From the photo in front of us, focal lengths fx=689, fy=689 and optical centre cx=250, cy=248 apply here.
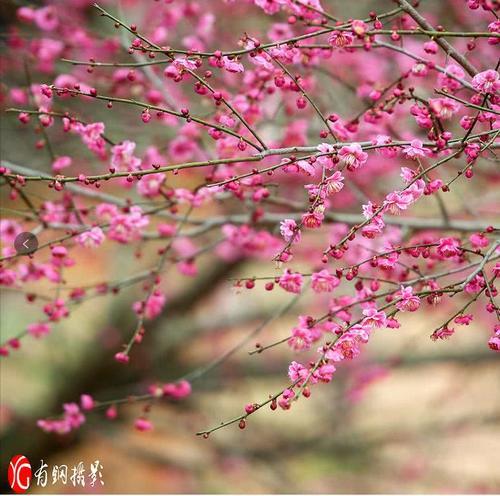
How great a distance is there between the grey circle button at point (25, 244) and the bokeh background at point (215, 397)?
93.8 inches

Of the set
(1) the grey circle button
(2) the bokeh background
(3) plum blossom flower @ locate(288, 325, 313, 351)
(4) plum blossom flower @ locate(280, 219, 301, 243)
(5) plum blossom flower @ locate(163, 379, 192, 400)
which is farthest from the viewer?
(2) the bokeh background

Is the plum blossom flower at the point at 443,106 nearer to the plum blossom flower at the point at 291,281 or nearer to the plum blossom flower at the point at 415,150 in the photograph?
the plum blossom flower at the point at 415,150

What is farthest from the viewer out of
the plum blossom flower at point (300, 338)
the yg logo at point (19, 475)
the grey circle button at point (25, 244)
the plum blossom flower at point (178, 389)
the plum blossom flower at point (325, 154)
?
the yg logo at point (19, 475)

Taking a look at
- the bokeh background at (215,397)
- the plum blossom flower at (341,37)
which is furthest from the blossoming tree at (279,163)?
the bokeh background at (215,397)

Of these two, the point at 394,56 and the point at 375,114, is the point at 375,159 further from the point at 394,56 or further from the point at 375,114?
the point at 375,114

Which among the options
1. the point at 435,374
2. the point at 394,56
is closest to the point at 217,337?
the point at 394,56

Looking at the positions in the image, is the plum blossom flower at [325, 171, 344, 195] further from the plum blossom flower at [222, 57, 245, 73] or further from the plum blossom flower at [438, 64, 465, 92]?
the plum blossom flower at [438, 64, 465, 92]

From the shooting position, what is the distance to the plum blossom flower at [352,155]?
215 centimetres

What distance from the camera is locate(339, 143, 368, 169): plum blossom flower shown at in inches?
84.7

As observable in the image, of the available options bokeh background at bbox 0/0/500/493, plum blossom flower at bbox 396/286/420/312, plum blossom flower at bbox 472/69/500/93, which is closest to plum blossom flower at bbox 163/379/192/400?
plum blossom flower at bbox 396/286/420/312

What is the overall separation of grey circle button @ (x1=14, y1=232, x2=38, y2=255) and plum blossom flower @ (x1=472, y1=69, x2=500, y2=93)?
176cm

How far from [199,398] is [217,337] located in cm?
71

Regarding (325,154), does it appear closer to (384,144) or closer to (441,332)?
(384,144)

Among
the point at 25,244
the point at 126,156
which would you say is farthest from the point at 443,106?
the point at 25,244
